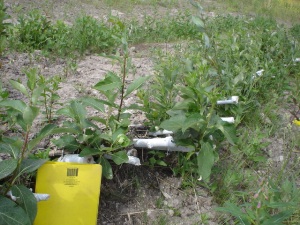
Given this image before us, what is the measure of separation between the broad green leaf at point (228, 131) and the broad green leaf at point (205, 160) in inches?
4.5

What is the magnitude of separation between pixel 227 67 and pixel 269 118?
529 mm

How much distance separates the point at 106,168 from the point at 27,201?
1.58ft

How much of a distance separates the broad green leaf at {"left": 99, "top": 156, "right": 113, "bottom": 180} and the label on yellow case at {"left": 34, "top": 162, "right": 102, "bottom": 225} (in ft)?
0.21

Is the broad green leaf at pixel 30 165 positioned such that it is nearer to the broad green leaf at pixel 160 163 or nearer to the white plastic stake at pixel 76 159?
the white plastic stake at pixel 76 159

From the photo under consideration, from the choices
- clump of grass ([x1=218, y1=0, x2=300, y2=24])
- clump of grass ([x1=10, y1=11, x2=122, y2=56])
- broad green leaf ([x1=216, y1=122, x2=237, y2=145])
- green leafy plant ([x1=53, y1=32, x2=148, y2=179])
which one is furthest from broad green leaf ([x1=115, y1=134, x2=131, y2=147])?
clump of grass ([x1=218, y1=0, x2=300, y2=24])

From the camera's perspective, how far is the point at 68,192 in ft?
5.82

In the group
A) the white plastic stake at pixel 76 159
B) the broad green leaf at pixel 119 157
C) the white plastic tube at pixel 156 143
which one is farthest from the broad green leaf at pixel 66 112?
the white plastic tube at pixel 156 143

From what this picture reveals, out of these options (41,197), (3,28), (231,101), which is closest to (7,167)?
(41,197)

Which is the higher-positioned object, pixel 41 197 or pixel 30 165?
pixel 30 165

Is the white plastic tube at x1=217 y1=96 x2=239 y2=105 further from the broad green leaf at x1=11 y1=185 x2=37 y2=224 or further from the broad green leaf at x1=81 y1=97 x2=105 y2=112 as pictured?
the broad green leaf at x1=11 y1=185 x2=37 y2=224

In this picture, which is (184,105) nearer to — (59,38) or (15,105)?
(15,105)

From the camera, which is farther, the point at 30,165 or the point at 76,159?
the point at 76,159

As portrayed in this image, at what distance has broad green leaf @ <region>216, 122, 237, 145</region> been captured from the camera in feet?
6.46

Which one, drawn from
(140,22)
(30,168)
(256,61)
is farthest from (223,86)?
(140,22)
